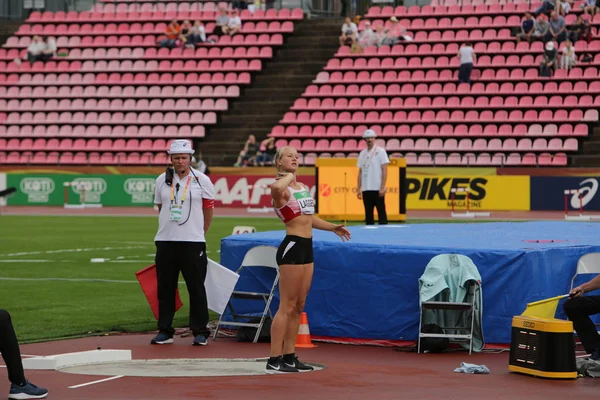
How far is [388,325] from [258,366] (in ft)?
6.31

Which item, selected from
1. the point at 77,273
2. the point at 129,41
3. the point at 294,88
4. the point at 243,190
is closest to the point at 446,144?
the point at 243,190

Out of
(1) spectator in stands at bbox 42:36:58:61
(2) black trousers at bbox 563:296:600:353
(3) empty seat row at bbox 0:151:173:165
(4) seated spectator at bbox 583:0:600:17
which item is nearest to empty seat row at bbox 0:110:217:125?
(3) empty seat row at bbox 0:151:173:165

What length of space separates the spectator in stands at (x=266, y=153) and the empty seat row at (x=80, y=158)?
13.9 feet

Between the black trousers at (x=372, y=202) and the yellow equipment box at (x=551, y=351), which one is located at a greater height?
the black trousers at (x=372, y=202)

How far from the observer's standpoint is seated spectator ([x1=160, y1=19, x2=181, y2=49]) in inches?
1860

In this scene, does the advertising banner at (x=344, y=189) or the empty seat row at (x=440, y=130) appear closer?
the advertising banner at (x=344, y=189)

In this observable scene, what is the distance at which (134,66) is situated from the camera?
47031 mm

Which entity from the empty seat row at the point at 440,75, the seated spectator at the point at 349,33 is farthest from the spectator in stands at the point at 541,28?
the seated spectator at the point at 349,33

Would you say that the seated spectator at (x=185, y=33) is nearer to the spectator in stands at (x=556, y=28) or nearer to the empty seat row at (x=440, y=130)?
the empty seat row at (x=440, y=130)

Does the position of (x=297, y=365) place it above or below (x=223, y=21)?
below

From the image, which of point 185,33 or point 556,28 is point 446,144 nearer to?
point 556,28

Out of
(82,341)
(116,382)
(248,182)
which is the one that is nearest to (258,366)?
(116,382)

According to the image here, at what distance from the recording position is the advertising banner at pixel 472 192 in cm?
3575

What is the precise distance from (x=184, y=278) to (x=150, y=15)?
131 ft
